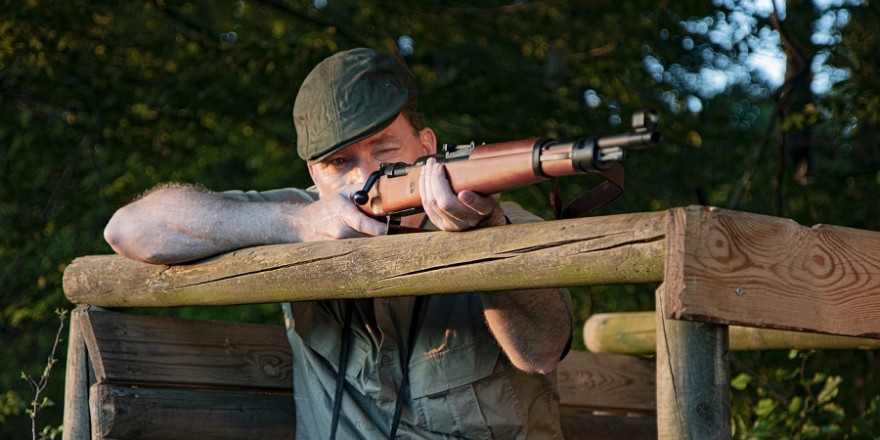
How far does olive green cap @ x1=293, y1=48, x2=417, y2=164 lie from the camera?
3438 millimetres

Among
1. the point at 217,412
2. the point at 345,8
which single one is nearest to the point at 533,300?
the point at 217,412

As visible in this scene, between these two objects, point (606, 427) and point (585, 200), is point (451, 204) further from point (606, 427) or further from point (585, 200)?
point (606, 427)

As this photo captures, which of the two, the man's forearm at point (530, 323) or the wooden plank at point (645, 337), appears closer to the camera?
the man's forearm at point (530, 323)

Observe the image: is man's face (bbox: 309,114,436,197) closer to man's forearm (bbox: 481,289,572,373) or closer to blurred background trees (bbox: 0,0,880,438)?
man's forearm (bbox: 481,289,572,373)

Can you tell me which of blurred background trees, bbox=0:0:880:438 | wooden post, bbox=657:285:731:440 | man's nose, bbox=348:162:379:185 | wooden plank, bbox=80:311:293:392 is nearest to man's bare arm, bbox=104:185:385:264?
man's nose, bbox=348:162:379:185

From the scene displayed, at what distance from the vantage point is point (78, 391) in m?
3.61

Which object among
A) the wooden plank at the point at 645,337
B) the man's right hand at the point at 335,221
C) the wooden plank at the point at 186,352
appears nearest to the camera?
the man's right hand at the point at 335,221

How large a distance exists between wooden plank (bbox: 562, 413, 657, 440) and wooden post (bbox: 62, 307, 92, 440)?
190 cm

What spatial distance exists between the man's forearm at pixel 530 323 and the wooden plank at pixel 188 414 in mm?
1056

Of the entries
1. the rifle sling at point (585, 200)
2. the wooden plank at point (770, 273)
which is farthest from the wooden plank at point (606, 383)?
the wooden plank at point (770, 273)

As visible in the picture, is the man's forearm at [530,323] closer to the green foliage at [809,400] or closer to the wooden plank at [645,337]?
the wooden plank at [645,337]

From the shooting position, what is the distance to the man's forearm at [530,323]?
3.10 metres

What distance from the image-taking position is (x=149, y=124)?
733 centimetres

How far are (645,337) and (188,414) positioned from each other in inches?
82.2
